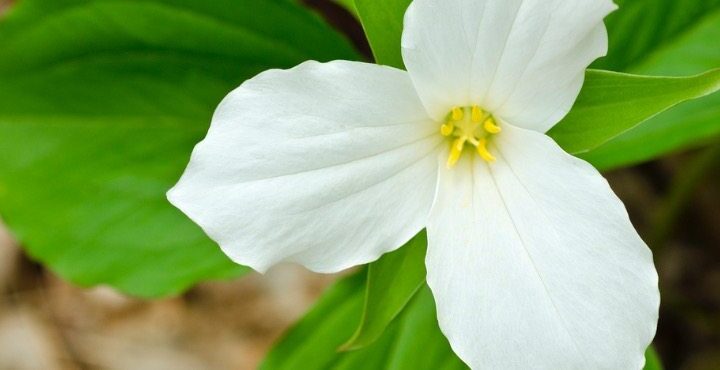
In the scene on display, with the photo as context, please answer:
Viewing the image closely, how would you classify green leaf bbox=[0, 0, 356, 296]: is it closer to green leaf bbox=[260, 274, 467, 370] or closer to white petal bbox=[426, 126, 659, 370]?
green leaf bbox=[260, 274, 467, 370]

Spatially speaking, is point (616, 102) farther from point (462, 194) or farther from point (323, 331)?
point (323, 331)

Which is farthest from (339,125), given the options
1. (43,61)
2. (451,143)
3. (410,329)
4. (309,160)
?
(43,61)

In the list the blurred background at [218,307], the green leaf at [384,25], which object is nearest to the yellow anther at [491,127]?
the green leaf at [384,25]

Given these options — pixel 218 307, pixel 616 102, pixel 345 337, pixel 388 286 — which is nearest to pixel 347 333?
pixel 345 337

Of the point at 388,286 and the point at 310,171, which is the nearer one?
the point at 310,171

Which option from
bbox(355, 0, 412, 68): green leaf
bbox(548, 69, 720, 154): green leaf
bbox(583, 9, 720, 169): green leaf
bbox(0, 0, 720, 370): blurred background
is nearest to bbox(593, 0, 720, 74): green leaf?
bbox(583, 9, 720, 169): green leaf
